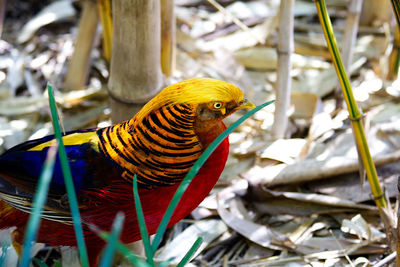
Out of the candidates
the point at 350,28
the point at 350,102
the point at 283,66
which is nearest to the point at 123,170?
the point at 350,102

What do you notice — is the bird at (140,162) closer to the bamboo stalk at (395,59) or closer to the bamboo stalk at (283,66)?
the bamboo stalk at (283,66)

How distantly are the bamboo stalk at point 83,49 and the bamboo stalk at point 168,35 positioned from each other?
68 cm

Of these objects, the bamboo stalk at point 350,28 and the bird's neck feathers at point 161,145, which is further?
the bamboo stalk at point 350,28

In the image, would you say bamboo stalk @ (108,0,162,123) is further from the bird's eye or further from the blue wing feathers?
the bird's eye

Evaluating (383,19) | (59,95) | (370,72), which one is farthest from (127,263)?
(383,19)

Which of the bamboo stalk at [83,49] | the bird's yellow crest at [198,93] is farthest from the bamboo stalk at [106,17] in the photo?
the bird's yellow crest at [198,93]

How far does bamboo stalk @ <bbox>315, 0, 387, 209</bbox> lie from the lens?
174 cm

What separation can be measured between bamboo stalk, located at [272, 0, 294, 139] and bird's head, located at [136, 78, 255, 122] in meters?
0.87

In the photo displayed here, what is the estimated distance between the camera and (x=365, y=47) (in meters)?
3.30

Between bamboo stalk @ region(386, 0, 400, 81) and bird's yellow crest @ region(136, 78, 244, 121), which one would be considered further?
bamboo stalk @ region(386, 0, 400, 81)

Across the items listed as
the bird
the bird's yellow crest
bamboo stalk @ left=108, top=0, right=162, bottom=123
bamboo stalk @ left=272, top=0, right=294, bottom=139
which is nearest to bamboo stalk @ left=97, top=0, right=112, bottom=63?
bamboo stalk @ left=108, top=0, right=162, bottom=123

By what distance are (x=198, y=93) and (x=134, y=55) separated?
20.0 inches

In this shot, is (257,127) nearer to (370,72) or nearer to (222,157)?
(370,72)

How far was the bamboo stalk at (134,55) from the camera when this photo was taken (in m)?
1.84
